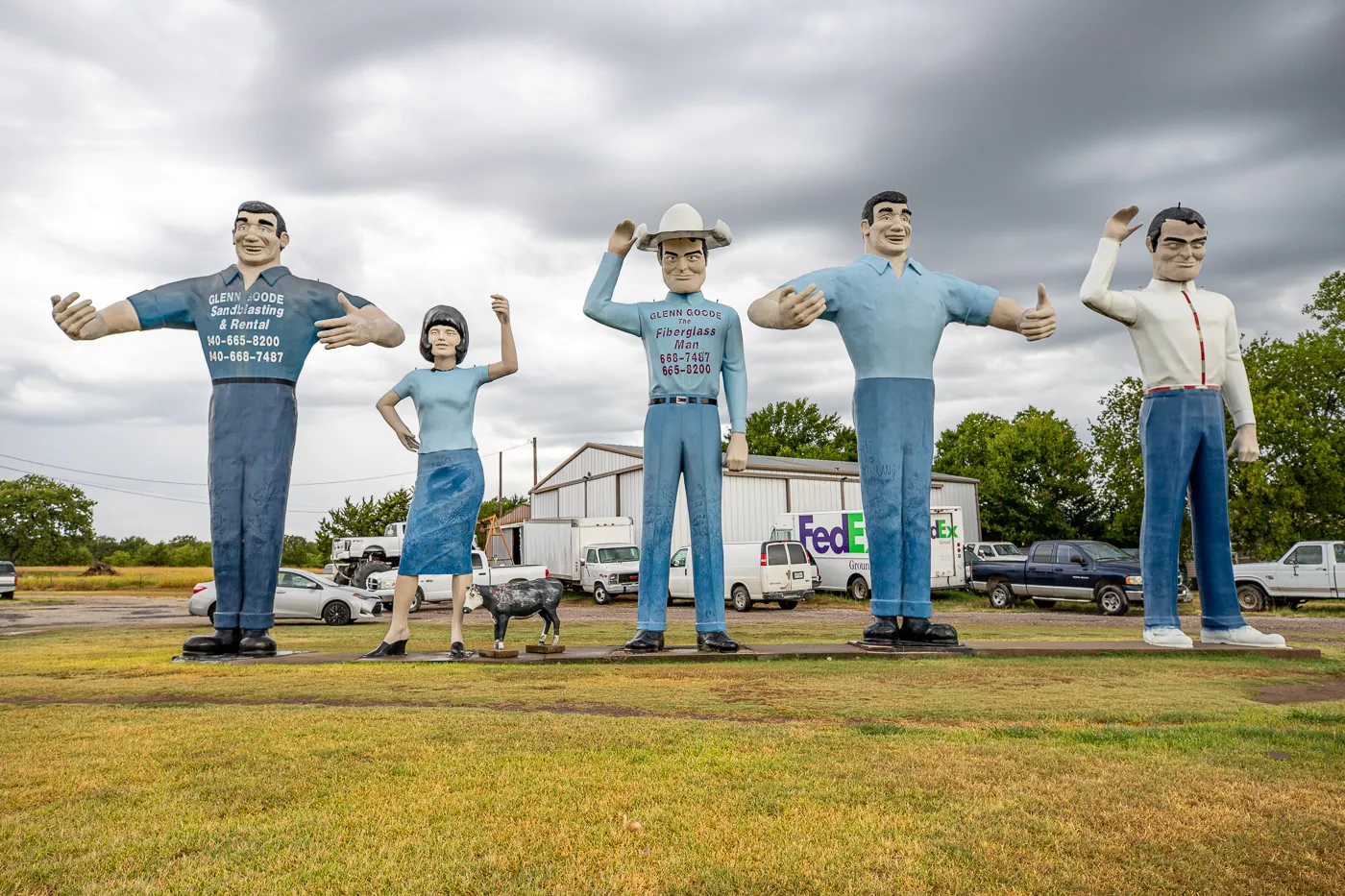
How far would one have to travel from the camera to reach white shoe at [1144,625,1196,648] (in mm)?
7848

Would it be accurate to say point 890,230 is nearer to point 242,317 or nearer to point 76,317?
point 242,317

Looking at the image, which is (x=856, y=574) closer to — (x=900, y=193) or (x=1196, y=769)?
(x=900, y=193)

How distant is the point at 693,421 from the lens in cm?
773

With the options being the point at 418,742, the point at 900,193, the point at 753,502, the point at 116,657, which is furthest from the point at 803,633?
the point at 753,502

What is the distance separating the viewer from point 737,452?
788 cm

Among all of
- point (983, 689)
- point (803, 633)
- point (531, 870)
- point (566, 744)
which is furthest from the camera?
point (803, 633)

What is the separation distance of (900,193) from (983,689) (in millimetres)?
4353

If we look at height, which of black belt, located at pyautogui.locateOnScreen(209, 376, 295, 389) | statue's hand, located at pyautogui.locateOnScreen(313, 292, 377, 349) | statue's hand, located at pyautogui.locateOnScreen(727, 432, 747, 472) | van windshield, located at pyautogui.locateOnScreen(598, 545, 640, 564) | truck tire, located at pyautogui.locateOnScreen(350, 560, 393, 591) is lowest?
truck tire, located at pyautogui.locateOnScreen(350, 560, 393, 591)

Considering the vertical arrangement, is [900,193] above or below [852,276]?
above

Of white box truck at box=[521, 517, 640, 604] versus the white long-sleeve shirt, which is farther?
white box truck at box=[521, 517, 640, 604]

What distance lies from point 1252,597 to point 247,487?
18845mm

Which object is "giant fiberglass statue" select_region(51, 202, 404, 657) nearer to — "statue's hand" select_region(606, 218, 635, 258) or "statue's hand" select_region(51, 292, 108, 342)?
"statue's hand" select_region(51, 292, 108, 342)

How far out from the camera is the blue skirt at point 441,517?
26.8ft

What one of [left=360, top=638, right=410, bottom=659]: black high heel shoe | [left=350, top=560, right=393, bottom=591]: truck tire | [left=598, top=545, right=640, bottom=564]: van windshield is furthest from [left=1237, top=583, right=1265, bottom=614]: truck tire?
[left=350, top=560, right=393, bottom=591]: truck tire
